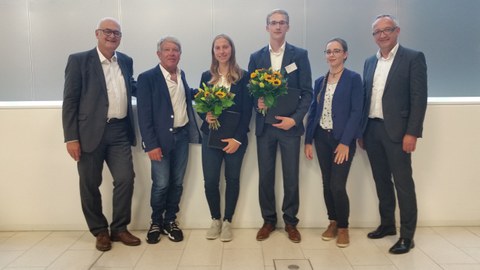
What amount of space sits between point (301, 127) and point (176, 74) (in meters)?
1.13

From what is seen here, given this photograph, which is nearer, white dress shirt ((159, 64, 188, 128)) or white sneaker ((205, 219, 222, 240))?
white dress shirt ((159, 64, 188, 128))

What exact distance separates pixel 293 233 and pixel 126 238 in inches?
54.9

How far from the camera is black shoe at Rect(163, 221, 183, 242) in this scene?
127 inches

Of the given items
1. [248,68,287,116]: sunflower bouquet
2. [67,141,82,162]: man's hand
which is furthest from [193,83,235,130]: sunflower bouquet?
[67,141,82,162]: man's hand

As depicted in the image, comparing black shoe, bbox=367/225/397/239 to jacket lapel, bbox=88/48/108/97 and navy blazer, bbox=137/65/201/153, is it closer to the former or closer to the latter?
navy blazer, bbox=137/65/201/153

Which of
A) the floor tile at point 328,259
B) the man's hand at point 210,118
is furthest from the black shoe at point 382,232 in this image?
the man's hand at point 210,118

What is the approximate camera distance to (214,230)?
10.8ft

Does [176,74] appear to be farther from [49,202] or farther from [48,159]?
[49,202]

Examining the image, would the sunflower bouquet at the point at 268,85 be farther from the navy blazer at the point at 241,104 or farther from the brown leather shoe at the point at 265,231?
the brown leather shoe at the point at 265,231

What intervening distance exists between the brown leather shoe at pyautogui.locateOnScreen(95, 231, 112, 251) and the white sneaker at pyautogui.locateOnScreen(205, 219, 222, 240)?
806 mm

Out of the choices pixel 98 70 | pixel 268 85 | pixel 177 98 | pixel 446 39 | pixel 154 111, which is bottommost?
pixel 154 111

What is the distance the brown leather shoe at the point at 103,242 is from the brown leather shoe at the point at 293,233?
1.48 m

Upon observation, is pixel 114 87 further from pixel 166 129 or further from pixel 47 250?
pixel 47 250

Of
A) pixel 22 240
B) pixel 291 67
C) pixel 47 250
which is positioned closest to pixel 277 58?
pixel 291 67
